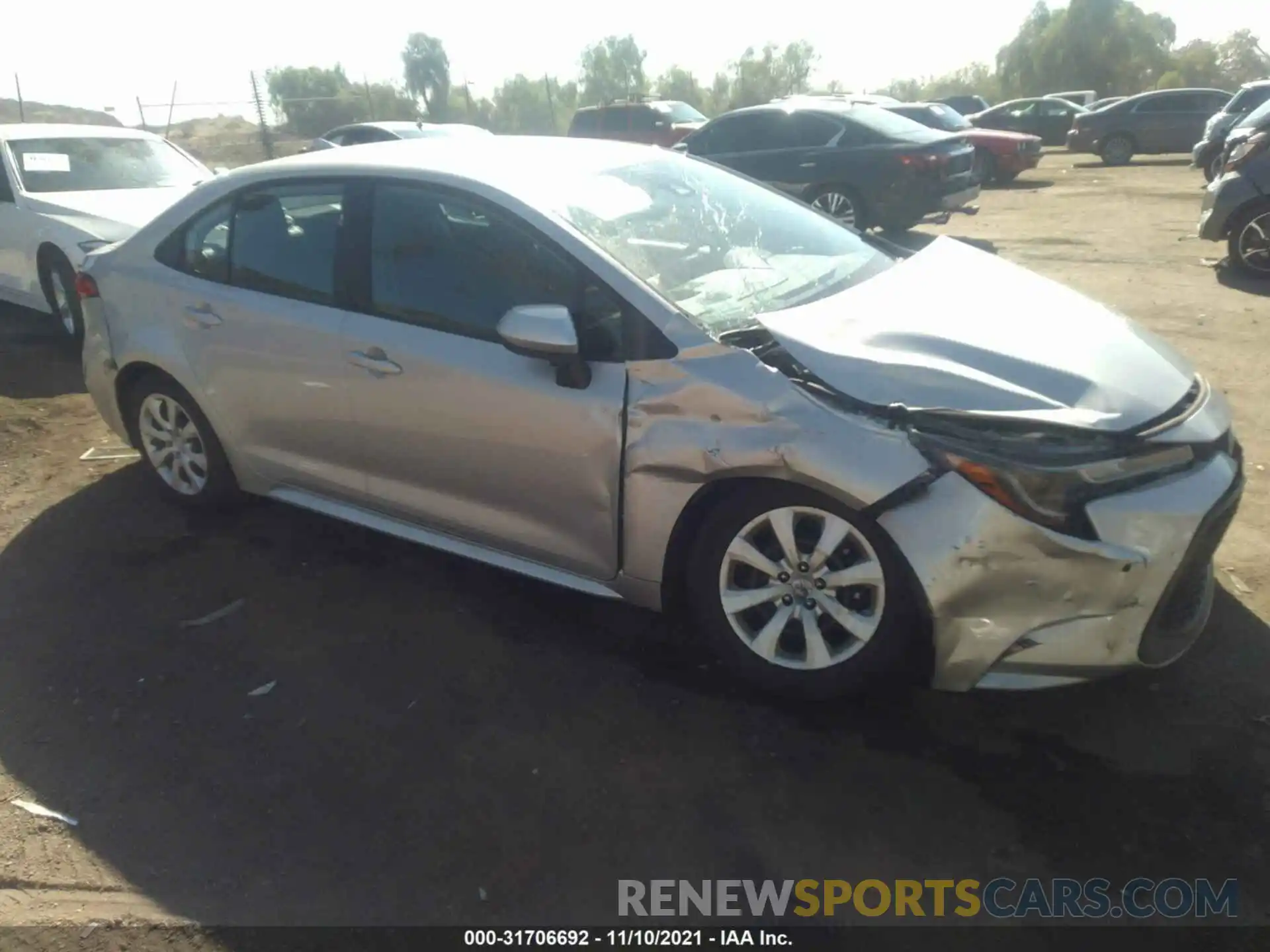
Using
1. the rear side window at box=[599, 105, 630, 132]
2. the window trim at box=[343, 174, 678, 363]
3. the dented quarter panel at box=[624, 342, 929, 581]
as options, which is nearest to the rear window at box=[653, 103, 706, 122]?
the rear side window at box=[599, 105, 630, 132]

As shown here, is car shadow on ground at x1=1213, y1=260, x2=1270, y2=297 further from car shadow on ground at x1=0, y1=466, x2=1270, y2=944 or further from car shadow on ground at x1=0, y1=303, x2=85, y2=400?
car shadow on ground at x1=0, y1=303, x2=85, y2=400

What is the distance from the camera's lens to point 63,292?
7672mm

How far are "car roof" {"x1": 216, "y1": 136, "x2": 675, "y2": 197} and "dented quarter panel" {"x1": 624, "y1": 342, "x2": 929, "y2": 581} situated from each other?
Result: 3.19ft

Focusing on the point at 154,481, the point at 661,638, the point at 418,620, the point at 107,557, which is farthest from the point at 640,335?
the point at 154,481

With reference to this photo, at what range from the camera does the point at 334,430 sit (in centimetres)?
387

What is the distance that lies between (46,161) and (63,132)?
597 mm

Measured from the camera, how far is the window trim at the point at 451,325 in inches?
122

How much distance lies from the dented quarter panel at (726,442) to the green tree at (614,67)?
46044 mm

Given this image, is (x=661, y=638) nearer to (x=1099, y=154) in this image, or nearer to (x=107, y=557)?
(x=107, y=557)

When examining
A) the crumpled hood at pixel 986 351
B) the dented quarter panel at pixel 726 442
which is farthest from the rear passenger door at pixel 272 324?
the crumpled hood at pixel 986 351

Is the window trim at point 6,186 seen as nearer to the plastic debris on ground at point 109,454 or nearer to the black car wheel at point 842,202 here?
the plastic debris on ground at point 109,454

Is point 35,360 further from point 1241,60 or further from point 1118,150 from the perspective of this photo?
point 1241,60

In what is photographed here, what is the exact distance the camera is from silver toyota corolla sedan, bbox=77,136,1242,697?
270cm

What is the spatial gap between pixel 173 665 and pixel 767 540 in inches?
84.8
